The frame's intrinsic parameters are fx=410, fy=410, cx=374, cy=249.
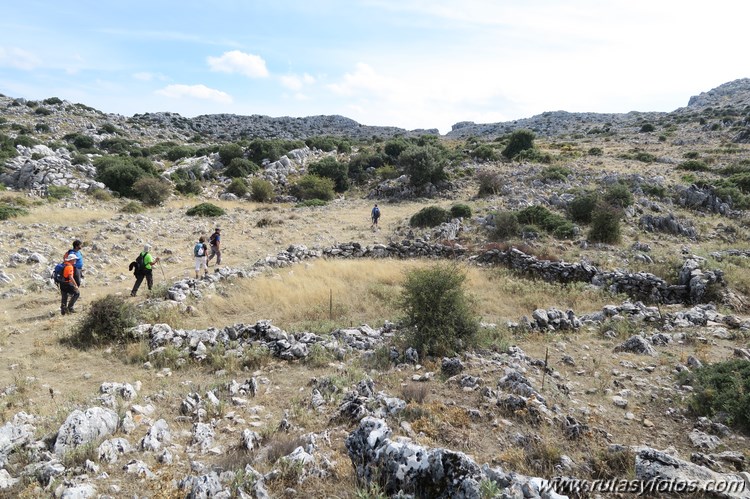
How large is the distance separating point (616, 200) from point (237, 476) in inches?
931

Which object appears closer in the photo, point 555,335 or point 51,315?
point 555,335

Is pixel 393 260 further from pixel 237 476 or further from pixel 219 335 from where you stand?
pixel 237 476

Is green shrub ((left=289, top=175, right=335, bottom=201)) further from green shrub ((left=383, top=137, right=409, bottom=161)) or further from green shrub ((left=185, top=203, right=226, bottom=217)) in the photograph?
green shrub ((left=383, top=137, right=409, bottom=161))

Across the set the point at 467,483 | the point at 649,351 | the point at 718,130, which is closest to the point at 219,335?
the point at 467,483

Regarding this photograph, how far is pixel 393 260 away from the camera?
18.7 meters

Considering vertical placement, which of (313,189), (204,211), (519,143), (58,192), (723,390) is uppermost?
(519,143)

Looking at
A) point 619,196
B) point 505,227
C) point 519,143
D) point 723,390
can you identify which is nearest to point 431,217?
point 505,227

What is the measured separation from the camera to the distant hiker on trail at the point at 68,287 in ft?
36.5

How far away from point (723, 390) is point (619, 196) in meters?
18.6

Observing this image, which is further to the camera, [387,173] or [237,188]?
[387,173]

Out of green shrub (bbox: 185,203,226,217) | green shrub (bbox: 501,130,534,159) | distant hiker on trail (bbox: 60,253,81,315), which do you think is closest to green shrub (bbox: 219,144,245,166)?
green shrub (bbox: 185,203,226,217)

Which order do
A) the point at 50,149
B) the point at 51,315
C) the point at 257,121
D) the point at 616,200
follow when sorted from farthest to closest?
the point at 257,121
the point at 50,149
the point at 616,200
the point at 51,315

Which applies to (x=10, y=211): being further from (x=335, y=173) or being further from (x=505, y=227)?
(x=505, y=227)

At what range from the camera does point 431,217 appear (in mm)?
23812
